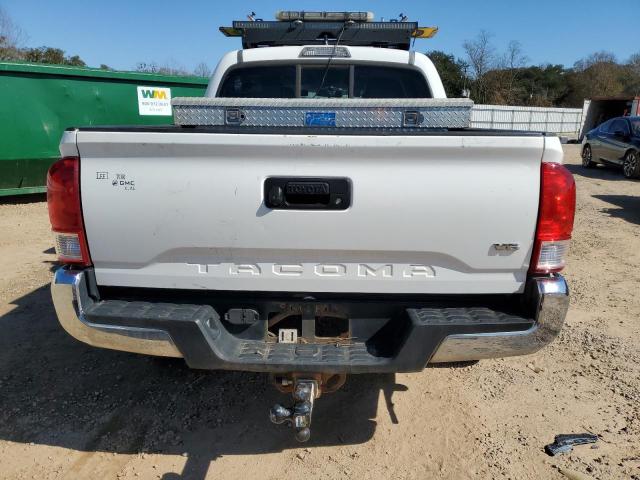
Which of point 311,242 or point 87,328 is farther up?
point 311,242

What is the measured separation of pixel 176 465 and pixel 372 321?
1.34 metres

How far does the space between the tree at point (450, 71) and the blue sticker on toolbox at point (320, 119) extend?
38694 mm

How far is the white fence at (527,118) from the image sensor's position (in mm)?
27391

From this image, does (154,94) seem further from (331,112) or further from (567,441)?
(567,441)

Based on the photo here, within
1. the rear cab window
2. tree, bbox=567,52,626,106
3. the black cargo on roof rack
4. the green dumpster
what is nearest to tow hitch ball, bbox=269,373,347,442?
the rear cab window

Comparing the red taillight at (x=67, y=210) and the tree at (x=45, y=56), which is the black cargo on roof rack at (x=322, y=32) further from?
the tree at (x=45, y=56)

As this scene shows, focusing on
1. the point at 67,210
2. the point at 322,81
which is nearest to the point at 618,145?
the point at 322,81

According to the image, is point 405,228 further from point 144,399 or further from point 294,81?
point 294,81

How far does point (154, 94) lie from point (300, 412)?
979cm

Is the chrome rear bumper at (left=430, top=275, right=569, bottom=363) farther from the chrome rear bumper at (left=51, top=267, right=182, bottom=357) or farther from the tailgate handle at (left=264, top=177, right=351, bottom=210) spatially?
the chrome rear bumper at (left=51, top=267, right=182, bottom=357)

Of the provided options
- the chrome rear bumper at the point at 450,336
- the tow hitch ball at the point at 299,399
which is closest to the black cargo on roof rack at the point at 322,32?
the chrome rear bumper at the point at 450,336

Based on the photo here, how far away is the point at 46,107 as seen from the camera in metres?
9.01

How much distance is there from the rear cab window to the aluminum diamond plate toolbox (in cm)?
177

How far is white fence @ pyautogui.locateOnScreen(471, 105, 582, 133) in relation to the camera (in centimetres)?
2739
